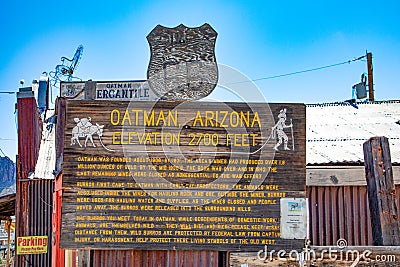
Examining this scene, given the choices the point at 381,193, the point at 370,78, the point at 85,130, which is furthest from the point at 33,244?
the point at 370,78

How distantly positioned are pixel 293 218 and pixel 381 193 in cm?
99

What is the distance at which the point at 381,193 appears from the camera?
559cm

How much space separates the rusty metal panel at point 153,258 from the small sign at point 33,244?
691cm

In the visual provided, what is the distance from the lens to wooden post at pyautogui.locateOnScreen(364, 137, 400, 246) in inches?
216

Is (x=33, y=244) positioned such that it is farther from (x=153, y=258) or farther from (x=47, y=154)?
(x=153, y=258)

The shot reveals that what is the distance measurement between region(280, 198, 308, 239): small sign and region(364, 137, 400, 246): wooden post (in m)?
0.74

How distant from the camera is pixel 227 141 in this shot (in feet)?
19.2

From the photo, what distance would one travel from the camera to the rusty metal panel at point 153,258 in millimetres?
6004

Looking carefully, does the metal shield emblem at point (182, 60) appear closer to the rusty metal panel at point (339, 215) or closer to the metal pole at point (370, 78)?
the rusty metal panel at point (339, 215)

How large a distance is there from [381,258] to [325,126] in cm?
398

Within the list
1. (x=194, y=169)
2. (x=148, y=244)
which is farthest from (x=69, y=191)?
(x=194, y=169)

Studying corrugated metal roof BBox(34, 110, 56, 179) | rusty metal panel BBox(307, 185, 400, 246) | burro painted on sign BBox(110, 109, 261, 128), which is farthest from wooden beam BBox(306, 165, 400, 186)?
corrugated metal roof BBox(34, 110, 56, 179)

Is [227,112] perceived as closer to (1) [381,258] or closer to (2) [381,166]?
(2) [381,166]

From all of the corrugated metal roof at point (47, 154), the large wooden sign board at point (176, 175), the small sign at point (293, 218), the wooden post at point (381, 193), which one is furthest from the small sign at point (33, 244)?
the wooden post at point (381, 193)
